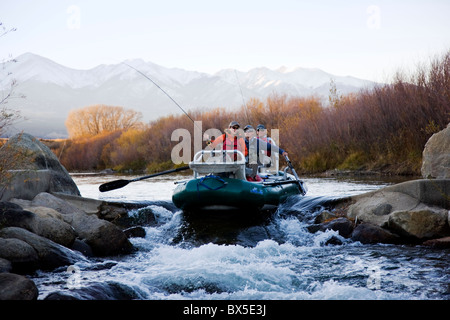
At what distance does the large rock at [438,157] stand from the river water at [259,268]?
2.29m

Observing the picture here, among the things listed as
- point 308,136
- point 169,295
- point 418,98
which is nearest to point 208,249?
point 169,295

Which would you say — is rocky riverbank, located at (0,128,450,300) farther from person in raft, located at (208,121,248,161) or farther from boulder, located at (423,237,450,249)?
Result: person in raft, located at (208,121,248,161)

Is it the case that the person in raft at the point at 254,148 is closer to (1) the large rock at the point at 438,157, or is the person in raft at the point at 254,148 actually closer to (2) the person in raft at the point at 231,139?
(2) the person in raft at the point at 231,139

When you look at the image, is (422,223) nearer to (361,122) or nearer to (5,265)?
(5,265)

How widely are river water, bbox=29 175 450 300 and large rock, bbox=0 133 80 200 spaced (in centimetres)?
219

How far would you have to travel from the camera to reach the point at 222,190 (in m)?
8.27

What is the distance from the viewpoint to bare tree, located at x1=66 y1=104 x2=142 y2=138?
160 ft

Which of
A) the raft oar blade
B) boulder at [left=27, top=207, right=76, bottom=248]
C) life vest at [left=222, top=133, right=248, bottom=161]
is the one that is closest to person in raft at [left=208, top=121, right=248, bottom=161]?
life vest at [left=222, top=133, right=248, bottom=161]

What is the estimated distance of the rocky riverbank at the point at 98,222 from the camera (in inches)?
218

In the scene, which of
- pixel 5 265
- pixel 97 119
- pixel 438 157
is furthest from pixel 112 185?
pixel 97 119

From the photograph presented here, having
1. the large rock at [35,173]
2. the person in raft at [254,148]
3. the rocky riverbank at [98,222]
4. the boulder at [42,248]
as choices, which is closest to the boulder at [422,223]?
the rocky riverbank at [98,222]

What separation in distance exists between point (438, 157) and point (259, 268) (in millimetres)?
4518
